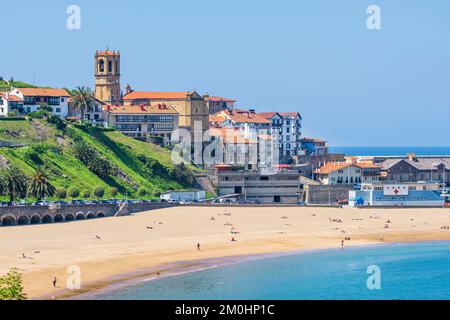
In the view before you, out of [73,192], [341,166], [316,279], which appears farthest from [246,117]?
[316,279]

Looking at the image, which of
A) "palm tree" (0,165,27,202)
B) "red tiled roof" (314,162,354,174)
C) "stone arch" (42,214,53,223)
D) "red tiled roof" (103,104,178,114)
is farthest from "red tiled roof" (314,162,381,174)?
"stone arch" (42,214,53,223)

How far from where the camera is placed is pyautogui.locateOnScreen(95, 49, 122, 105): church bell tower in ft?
499

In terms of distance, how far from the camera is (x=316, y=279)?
205ft

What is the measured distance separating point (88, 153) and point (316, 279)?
2347 inches

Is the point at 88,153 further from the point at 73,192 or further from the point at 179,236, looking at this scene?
the point at 179,236

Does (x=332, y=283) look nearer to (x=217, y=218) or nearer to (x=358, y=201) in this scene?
(x=217, y=218)

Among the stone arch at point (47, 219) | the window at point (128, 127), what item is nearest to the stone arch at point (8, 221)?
the stone arch at point (47, 219)

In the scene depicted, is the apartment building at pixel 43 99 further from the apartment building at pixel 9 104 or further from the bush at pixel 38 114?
the bush at pixel 38 114

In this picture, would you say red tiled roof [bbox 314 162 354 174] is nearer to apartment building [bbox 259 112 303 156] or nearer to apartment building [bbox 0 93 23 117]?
apartment building [bbox 259 112 303 156]

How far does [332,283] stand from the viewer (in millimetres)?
60938

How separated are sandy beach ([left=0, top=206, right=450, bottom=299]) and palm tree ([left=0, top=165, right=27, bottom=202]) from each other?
8.24 metres

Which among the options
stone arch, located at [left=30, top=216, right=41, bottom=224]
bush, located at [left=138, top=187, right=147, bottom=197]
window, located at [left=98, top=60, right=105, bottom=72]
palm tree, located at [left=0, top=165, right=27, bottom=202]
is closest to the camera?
stone arch, located at [left=30, top=216, right=41, bottom=224]

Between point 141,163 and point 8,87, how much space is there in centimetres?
3048

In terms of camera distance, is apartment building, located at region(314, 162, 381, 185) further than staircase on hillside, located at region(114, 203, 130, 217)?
Yes
